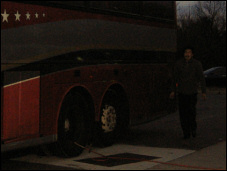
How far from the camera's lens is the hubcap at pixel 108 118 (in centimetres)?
1009

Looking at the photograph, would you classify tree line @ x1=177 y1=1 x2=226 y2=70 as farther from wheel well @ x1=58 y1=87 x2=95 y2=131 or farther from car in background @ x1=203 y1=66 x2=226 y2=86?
wheel well @ x1=58 y1=87 x2=95 y2=131

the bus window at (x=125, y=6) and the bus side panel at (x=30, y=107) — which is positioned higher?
the bus window at (x=125, y=6)

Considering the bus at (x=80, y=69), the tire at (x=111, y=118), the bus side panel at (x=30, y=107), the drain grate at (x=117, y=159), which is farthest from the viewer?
the tire at (x=111, y=118)

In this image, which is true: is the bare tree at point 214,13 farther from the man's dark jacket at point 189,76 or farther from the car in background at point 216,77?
the man's dark jacket at point 189,76

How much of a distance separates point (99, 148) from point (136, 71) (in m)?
1.86

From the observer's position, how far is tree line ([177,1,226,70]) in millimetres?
60403

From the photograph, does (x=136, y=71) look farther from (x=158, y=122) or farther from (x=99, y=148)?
(x=158, y=122)

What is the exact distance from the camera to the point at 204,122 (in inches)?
557

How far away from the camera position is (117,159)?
875cm

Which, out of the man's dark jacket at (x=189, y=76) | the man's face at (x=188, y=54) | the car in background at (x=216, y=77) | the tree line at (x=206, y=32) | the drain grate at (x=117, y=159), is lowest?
the drain grate at (x=117, y=159)

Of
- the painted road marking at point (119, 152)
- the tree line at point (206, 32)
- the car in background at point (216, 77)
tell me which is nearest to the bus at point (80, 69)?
the painted road marking at point (119, 152)

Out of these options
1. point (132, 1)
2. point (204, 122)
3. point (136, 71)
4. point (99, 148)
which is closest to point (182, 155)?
point (99, 148)

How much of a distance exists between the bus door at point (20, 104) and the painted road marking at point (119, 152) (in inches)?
28.2

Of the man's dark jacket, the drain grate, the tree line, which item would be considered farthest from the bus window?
the tree line
